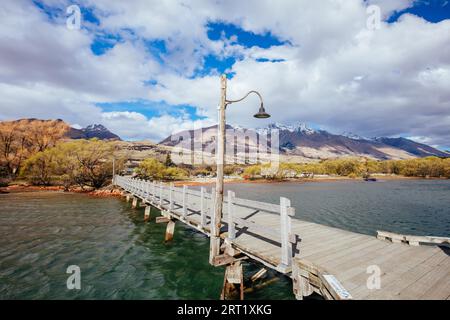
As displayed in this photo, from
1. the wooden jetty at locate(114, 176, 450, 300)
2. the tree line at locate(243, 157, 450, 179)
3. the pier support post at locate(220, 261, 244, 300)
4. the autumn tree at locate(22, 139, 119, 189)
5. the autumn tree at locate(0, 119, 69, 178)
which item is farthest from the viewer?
the tree line at locate(243, 157, 450, 179)

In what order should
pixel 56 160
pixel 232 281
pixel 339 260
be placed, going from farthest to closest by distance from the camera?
pixel 56 160 → pixel 232 281 → pixel 339 260

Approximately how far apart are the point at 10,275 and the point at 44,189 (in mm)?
42372

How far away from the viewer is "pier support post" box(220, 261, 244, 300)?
25.1 feet

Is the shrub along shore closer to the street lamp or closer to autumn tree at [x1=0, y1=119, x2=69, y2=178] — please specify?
autumn tree at [x1=0, y1=119, x2=69, y2=178]

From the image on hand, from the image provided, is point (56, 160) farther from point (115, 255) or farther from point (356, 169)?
point (356, 169)

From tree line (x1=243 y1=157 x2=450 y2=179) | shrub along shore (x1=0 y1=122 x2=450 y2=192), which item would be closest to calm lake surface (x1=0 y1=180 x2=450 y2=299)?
shrub along shore (x1=0 y1=122 x2=450 y2=192)

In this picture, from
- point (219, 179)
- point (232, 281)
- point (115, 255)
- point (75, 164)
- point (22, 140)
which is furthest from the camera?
point (22, 140)

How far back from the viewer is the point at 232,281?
7668 mm

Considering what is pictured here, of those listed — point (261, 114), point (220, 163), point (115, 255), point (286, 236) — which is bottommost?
point (115, 255)

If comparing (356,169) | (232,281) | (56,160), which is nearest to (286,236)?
(232,281)
